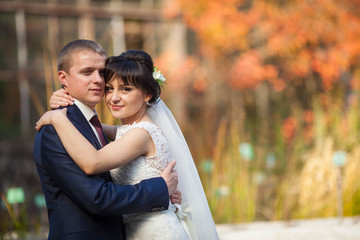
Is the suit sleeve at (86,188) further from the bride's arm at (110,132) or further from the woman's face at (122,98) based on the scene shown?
the bride's arm at (110,132)

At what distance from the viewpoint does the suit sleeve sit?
7.06 feet

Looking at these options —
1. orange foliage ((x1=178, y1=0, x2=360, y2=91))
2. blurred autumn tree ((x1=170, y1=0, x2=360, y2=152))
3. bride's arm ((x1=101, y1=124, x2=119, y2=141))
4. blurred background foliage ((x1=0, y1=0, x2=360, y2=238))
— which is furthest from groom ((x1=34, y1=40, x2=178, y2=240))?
orange foliage ((x1=178, y1=0, x2=360, y2=91))

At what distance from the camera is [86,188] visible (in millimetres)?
2148

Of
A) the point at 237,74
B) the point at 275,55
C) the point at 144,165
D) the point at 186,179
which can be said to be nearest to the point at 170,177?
the point at 144,165

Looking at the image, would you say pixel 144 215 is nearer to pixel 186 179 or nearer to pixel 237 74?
pixel 186 179

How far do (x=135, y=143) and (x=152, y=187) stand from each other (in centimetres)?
26

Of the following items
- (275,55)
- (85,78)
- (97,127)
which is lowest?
(97,127)

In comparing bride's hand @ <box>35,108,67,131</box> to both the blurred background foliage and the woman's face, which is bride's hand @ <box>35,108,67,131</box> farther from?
the blurred background foliage

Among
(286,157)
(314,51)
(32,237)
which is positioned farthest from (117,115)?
(314,51)

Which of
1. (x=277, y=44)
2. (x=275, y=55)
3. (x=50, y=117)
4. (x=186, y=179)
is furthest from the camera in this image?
(x=275, y=55)

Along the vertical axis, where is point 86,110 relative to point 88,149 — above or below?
above

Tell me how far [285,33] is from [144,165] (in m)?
6.81

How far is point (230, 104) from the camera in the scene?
9.65 meters

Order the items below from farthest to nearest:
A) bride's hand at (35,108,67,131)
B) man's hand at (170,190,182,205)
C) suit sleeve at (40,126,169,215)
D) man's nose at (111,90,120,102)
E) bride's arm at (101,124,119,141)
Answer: bride's arm at (101,124,119,141) → man's hand at (170,190,182,205) → man's nose at (111,90,120,102) → bride's hand at (35,108,67,131) → suit sleeve at (40,126,169,215)
